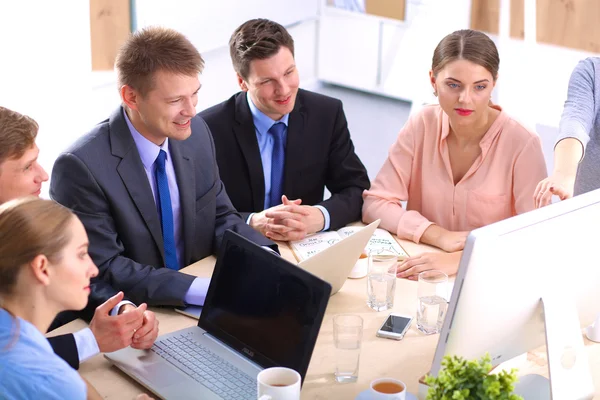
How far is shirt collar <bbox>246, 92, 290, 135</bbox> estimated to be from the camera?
9.77 ft

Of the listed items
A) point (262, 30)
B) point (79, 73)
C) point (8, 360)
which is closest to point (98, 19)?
point (79, 73)

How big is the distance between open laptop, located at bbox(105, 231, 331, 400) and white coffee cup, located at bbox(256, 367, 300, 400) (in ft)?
0.36

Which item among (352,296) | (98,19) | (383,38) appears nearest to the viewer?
(352,296)

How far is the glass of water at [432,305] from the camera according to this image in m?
2.09

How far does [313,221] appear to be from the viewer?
8.72ft

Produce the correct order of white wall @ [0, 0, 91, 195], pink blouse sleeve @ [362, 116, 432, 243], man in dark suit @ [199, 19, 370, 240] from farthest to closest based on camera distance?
white wall @ [0, 0, 91, 195]
man in dark suit @ [199, 19, 370, 240]
pink blouse sleeve @ [362, 116, 432, 243]

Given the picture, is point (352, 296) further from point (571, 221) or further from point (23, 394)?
point (23, 394)

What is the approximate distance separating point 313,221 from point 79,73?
5.67 ft

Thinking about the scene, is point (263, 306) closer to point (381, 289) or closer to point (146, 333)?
point (146, 333)

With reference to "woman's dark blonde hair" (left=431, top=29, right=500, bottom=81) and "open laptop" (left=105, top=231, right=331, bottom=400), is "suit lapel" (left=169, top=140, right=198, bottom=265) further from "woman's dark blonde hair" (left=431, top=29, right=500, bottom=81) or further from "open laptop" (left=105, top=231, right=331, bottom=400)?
"woman's dark blonde hair" (left=431, top=29, right=500, bottom=81)

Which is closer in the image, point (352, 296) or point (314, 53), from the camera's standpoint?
point (352, 296)

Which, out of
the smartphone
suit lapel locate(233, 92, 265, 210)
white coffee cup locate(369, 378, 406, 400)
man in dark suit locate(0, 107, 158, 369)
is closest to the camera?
white coffee cup locate(369, 378, 406, 400)

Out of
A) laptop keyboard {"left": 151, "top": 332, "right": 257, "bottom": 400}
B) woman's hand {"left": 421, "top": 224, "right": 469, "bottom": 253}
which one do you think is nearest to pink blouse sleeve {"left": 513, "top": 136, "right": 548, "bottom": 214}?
woman's hand {"left": 421, "top": 224, "right": 469, "bottom": 253}

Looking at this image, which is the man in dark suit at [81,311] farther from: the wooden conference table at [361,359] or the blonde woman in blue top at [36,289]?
the blonde woman in blue top at [36,289]
